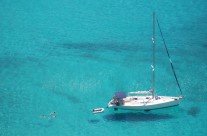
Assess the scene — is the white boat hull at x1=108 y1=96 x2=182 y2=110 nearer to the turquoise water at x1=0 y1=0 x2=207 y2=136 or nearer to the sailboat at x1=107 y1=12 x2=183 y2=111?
the sailboat at x1=107 y1=12 x2=183 y2=111

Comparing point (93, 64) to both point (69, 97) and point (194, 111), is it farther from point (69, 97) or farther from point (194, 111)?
point (194, 111)

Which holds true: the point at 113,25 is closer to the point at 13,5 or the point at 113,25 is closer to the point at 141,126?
the point at 13,5

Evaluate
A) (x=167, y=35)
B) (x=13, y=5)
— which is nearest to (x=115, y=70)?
(x=167, y=35)

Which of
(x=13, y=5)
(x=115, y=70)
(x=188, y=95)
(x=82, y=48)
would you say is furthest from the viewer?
(x=13, y=5)

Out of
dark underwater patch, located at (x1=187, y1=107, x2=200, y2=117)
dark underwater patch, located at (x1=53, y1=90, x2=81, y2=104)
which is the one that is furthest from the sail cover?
dark underwater patch, located at (x1=187, y1=107, x2=200, y2=117)

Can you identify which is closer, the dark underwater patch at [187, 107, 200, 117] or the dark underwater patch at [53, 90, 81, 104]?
the dark underwater patch at [187, 107, 200, 117]

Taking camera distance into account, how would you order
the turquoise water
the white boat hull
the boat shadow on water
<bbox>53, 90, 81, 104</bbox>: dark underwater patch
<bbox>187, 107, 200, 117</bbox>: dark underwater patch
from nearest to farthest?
1. the turquoise water
2. the boat shadow on water
3. the white boat hull
4. <bbox>187, 107, 200, 117</bbox>: dark underwater patch
5. <bbox>53, 90, 81, 104</bbox>: dark underwater patch
